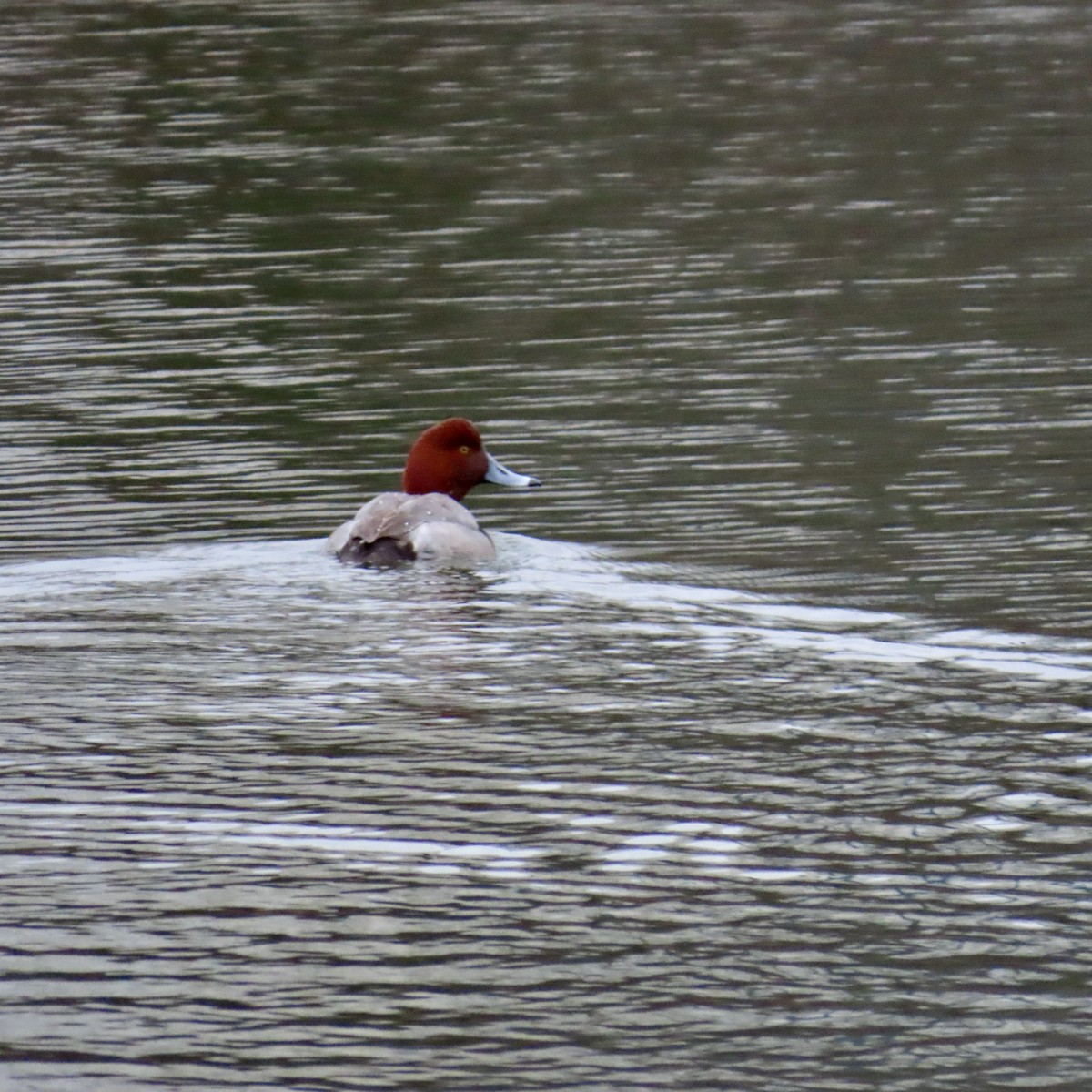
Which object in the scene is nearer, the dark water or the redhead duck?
the dark water

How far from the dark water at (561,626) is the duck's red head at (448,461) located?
1.51 feet

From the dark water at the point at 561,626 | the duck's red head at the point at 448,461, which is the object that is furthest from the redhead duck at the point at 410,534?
the duck's red head at the point at 448,461

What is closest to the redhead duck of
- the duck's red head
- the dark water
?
the dark water

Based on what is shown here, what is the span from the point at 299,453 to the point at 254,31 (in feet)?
76.4

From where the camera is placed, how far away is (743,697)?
833 centimetres

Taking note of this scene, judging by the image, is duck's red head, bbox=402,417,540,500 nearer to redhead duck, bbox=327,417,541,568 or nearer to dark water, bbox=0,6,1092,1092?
redhead duck, bbox=327,417,541,568

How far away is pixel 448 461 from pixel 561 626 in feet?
8.43

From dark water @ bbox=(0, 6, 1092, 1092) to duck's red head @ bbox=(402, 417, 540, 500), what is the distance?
1.51 feet

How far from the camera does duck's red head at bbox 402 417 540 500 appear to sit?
1187 cm

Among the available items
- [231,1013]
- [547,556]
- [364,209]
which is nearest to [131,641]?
[547,556]

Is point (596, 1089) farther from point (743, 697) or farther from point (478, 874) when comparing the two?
point (743, 697)

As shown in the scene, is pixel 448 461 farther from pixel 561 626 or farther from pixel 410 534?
pixel 561 626

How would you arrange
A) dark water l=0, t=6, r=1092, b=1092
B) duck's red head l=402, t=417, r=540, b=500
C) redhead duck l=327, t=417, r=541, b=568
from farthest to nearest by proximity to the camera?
duck's red head l=402, t=417, r=540, b=500, redhead duck l=327, t=417, r=541, b=568, dark water l=0, t=6, r=1092, b=1092

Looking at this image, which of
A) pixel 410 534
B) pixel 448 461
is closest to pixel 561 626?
pixel 410 534
